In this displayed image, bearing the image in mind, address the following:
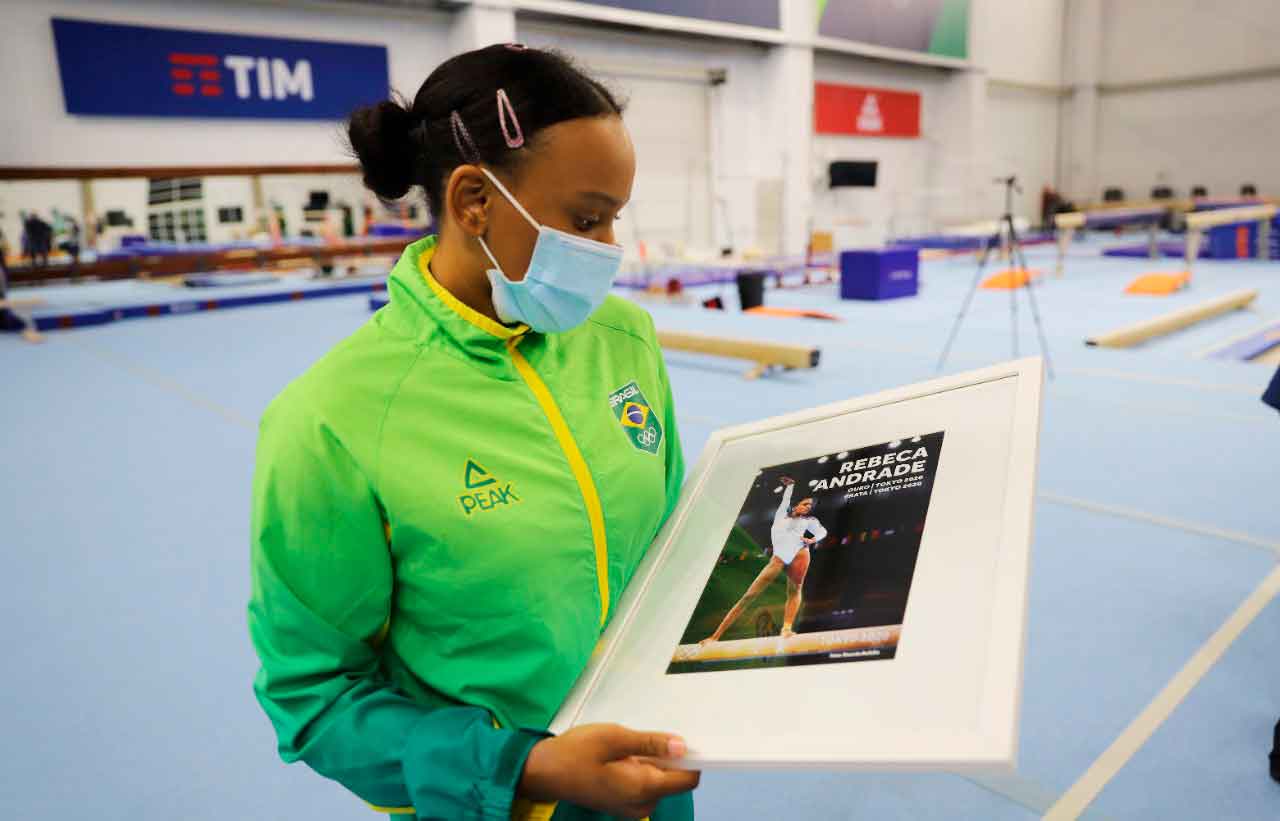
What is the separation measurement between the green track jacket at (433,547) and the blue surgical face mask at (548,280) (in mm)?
35

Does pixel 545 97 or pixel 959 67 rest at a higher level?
pixel 959 67

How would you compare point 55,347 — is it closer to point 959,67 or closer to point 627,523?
point 627,523

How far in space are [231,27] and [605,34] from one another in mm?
5633

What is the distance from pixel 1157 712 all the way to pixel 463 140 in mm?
2190

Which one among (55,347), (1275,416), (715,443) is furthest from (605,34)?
(715,443)

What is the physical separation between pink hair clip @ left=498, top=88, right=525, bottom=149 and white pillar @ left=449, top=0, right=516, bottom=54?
11.8m

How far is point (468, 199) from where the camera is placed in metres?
0.97

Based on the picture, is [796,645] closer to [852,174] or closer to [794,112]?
[794,112]

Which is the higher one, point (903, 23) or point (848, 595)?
point (903, 23)

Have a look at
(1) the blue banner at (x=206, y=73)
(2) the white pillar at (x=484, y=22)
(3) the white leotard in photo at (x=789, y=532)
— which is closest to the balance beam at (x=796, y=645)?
(3) the white leotard in photo at (x=789, y=532)

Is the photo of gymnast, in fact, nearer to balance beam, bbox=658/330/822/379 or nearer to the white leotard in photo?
the white leotard in photo

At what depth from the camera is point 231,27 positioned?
1052 centimetres

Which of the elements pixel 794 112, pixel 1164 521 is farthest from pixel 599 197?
pixel 794 112

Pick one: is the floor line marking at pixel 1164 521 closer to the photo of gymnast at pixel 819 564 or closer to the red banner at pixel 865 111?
the photo of gymnast at pixel 819 564
